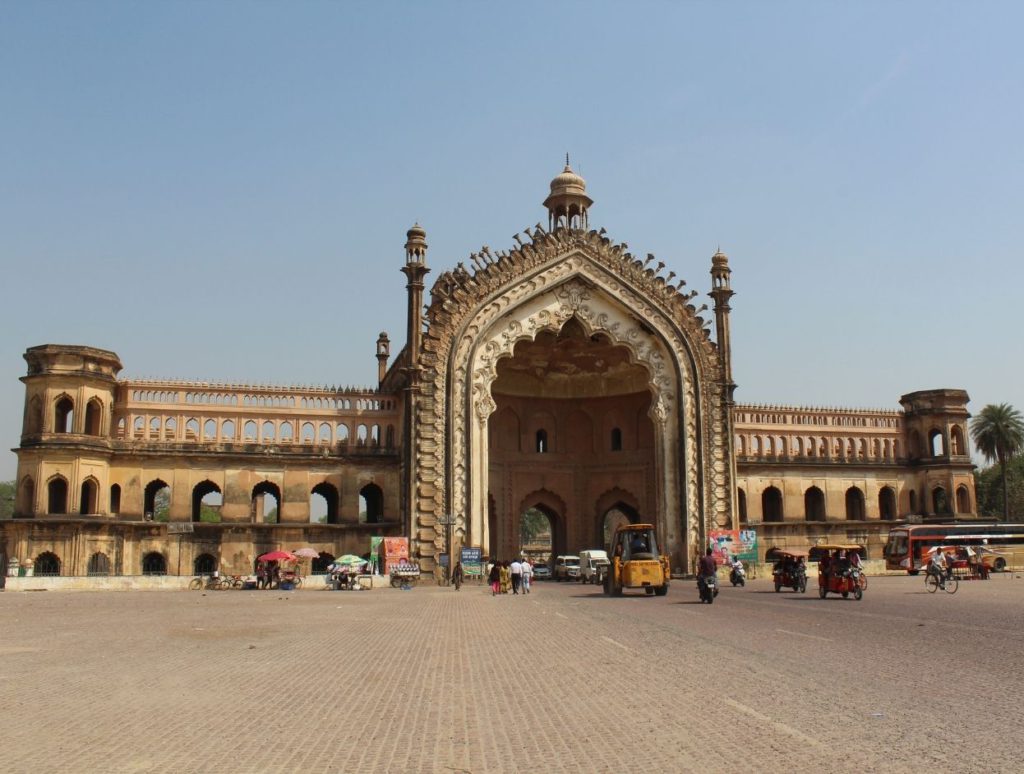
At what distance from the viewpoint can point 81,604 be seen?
2781 centimetres

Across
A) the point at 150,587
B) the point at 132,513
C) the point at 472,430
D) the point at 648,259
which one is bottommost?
the point at 150,587

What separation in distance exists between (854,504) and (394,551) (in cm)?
2709

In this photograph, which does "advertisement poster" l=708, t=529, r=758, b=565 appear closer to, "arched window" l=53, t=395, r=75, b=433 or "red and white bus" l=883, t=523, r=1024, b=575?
"red and white bus" l=883, t=523, r=1024, b=575

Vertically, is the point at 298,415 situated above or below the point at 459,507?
Answer: above

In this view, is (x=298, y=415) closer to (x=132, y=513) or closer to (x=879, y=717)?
(x=132, y=513)

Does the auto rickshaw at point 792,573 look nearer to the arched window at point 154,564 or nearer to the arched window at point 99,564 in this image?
the arched window at point 154,564

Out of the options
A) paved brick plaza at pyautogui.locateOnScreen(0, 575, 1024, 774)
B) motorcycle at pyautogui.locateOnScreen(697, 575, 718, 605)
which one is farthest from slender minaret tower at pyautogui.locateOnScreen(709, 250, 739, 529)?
paved brick plaza at pyautogui.locateOnScreen(0, 575, 1024, 774)

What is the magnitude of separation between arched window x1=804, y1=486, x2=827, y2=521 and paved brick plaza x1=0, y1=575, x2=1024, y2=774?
1249 inches

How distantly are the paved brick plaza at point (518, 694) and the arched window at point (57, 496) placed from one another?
71.3 ft

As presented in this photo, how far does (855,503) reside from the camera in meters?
53.9

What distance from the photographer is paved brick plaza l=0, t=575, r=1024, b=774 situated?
764cm

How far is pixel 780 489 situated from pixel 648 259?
14.4 meters

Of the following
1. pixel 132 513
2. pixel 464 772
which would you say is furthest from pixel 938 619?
pixel 132 513

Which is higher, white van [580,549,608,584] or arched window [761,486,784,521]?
arched window [761,486,784,521]
